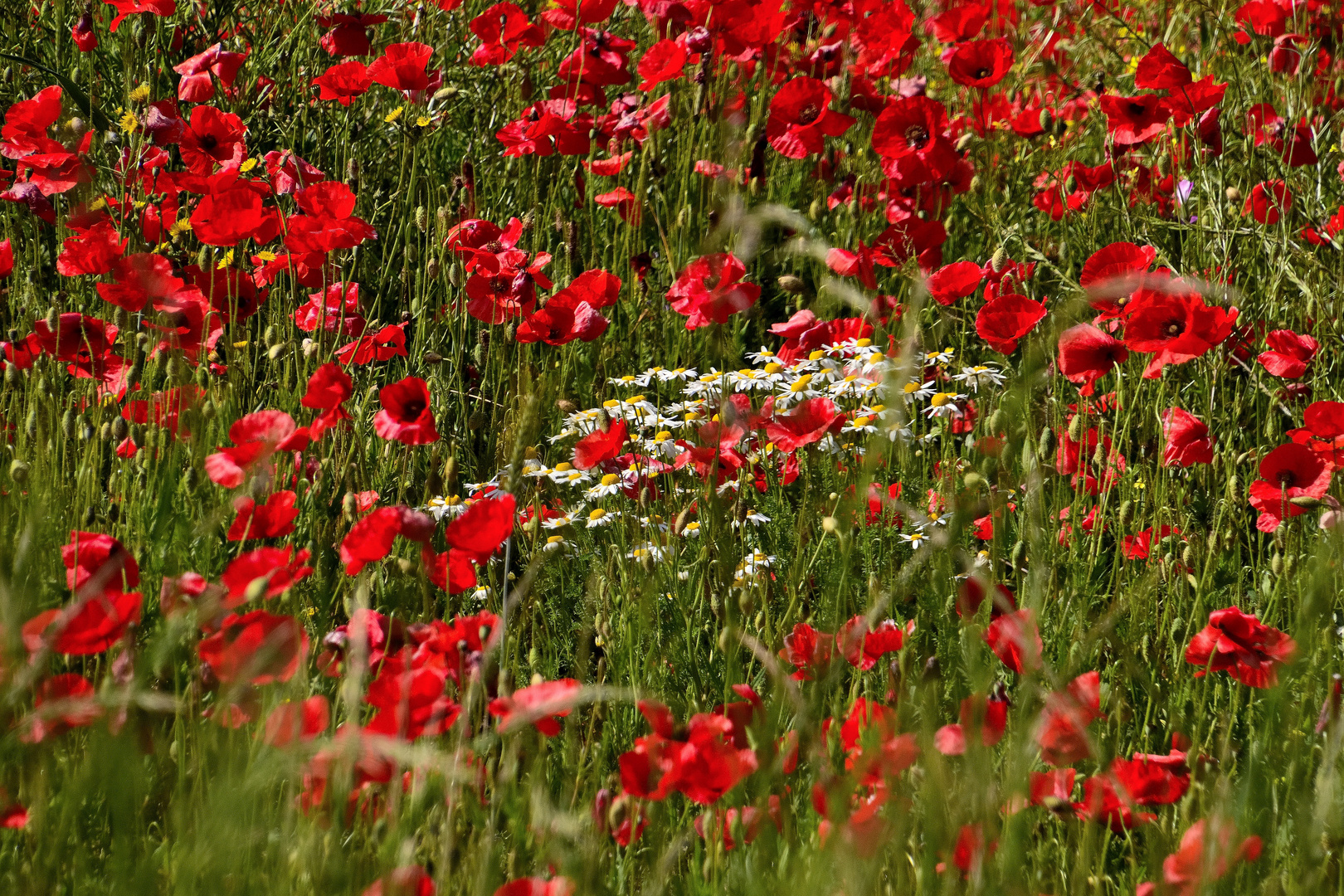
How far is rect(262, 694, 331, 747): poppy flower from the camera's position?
1105mm

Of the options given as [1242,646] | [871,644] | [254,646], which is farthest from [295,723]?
[1242,646]

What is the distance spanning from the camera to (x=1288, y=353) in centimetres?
222

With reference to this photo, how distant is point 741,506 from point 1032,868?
2.34ft

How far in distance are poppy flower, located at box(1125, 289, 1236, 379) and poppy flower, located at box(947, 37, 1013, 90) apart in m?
1.13

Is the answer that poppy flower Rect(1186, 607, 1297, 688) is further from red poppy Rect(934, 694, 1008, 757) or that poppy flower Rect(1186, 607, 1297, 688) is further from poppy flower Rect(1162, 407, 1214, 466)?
poppy flower Rect(1162, 407, 1214, 466)

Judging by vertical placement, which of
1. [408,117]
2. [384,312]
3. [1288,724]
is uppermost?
[408,117]

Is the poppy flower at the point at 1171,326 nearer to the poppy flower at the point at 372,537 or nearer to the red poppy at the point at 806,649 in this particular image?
the red poppy at the point at 806,649

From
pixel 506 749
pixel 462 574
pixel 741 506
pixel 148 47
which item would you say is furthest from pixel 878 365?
pixel 148 47

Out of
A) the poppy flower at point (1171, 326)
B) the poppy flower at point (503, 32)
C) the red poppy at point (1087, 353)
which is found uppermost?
the poppy flower at point (503, 32)

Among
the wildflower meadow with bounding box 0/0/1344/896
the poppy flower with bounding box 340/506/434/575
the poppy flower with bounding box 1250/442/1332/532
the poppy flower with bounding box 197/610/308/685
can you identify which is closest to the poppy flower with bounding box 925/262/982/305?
the wildflower meadow with bounding box 0/0/1344/896

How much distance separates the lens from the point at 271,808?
4.33ft

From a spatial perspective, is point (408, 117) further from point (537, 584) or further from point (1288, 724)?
point (1288, 724)

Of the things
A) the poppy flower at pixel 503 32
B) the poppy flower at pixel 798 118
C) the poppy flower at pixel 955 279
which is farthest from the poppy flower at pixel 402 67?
the poppy flower at pixel 955 279

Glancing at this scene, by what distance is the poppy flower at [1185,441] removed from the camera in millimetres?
2049
